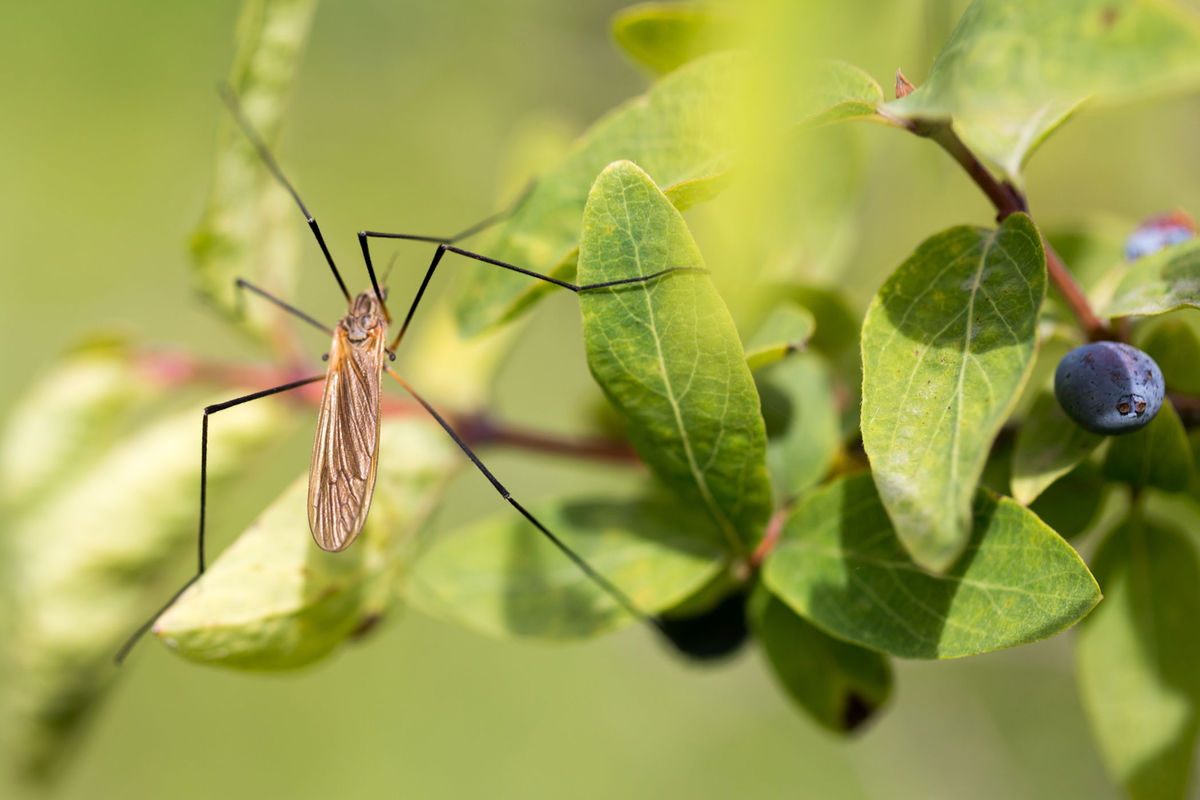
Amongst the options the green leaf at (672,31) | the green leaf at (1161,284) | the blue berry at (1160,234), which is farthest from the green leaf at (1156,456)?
the green leaf at (672,31)

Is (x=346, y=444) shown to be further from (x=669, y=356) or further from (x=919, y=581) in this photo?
(x=919, y=581)

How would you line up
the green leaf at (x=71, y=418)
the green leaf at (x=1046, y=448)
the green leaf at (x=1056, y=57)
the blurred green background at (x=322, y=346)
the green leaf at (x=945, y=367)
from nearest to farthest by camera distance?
1. the green leaf at (x=1056, y=57)
2. the green leaf at (x=945, y=367)
3. the green leaf at (x=1046, y=448)
4. the green leaf at (x=71, y=418)
5. the blurred green background at (x=322, y=346)

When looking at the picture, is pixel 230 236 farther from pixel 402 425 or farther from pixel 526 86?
pixel 526 86

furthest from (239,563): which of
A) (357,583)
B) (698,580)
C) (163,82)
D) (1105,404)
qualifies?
(163,82)

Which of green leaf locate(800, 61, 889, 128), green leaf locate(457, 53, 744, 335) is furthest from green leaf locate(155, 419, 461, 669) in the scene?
green leaf locate(800, 61, 889, 128)

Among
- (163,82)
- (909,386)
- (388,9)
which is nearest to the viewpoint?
(909,386)

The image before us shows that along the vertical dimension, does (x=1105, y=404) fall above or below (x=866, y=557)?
above

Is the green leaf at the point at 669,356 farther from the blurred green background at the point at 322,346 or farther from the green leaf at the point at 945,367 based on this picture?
the blurred green background at the point at 322,346
